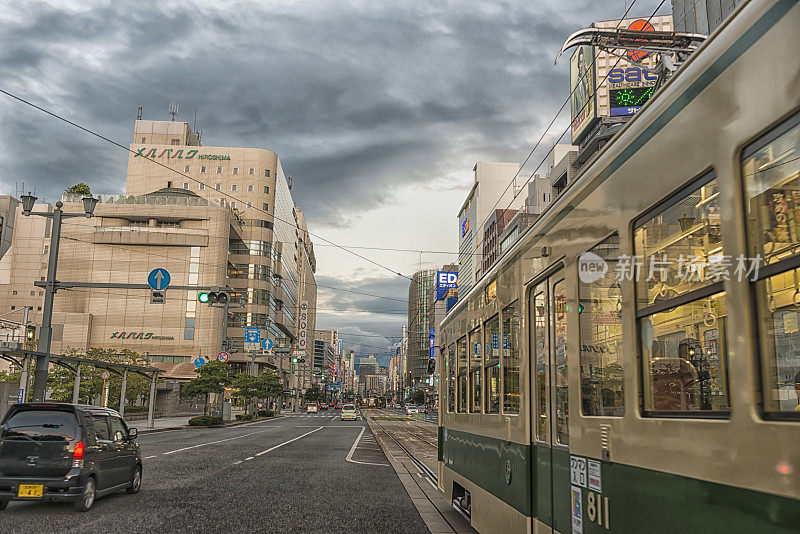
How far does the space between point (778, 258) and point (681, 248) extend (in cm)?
72

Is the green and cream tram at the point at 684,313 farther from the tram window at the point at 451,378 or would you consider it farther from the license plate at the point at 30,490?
the license plate at the point at 30,490

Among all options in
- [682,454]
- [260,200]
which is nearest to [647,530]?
[682,454]

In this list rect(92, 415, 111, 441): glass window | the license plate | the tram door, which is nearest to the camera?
the tram door

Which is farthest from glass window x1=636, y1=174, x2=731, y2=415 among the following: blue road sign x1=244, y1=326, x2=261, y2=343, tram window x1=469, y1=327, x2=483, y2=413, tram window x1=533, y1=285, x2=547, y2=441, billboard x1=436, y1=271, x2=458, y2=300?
billboard x1=436, y1=271, x2=458, y2=300

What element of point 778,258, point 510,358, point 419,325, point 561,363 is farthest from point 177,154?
point 778,258

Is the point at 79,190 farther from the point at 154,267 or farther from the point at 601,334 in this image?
the point at 601,334

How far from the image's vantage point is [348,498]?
41.5ft

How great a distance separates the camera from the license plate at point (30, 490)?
984 centimetres

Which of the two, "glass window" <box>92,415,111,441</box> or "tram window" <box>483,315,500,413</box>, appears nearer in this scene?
"tram window" <box>483,315,500,413</box>

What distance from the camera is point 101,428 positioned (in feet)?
36.3

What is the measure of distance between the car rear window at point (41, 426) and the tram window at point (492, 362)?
648cm

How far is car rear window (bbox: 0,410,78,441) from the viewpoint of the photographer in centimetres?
1009

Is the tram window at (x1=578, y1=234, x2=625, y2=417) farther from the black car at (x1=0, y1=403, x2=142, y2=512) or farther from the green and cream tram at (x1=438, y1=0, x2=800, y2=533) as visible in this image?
the black car at (x1=0, y1=403, x2=142, y2=512)

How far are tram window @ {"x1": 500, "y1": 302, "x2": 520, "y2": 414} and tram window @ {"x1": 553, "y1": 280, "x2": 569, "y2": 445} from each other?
3.58 feet
